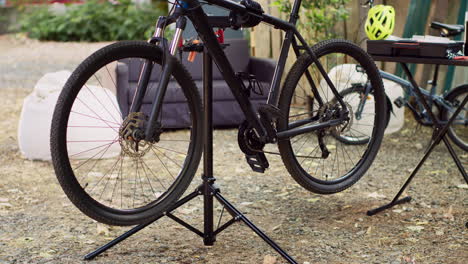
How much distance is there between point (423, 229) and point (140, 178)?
6.55 ft

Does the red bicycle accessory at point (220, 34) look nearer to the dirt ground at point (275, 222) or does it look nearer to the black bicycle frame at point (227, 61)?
the black bicycle frame at point (227, 61)

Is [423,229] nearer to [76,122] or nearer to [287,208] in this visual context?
[287,208]

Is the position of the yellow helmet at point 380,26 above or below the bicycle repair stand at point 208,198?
above

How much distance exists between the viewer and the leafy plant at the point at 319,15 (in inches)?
232

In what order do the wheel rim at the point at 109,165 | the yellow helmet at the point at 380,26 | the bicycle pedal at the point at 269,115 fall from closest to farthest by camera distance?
the bicycle pedal at the point at 269,115 < the yellow helmet at the point at 380,26 < the wheel rim at the point at 109,165

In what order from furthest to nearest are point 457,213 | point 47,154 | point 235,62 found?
point 235,62
point 47,154
point 457,213

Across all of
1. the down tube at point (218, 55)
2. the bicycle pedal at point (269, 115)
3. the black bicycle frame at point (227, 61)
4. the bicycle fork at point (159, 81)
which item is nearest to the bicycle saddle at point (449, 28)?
the black bicycle frame at point (227, 61)

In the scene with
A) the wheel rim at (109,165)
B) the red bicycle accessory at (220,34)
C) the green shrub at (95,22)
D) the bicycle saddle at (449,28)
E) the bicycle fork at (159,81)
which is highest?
the bicycle saddle at (449,28)

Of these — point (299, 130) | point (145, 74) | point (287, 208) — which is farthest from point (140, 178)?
point (145, 74)

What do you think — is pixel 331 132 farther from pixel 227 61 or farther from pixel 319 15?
pixel 319 15

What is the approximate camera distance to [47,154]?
4.98 m

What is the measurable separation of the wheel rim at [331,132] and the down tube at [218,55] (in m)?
0.25

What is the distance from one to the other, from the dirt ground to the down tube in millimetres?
655

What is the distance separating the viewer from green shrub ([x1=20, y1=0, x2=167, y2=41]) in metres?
12.0
